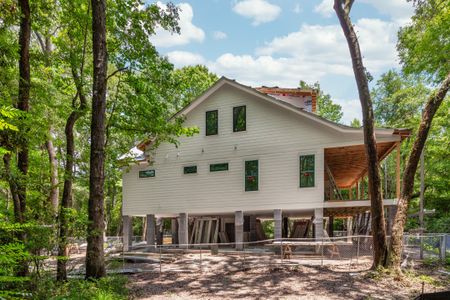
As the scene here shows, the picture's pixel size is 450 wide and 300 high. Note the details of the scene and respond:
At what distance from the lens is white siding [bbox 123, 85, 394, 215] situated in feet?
57.7

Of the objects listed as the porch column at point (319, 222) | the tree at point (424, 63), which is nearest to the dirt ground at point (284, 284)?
the tree at point (424, 63)

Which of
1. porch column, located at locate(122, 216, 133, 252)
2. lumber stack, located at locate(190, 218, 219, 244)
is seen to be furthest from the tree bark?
lumber stack, located at locate(190, 218, 219, 244)

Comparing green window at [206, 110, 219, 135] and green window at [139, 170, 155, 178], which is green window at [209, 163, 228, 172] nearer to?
green window at [206, 110, 219, 135]

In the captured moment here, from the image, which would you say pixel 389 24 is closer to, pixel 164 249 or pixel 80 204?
pixel 164 249

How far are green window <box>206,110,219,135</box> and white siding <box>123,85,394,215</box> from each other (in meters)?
0.24

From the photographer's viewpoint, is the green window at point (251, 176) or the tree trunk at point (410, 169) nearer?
the tree trunk at point (410, 169)

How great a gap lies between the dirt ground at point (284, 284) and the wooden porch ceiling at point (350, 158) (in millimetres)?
6750

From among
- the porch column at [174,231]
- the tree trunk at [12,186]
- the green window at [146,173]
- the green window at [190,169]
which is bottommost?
the porch column at [174,231]

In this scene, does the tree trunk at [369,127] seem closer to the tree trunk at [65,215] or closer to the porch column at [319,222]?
the porch column at [319,222]

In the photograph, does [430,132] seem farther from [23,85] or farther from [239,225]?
[23,85]

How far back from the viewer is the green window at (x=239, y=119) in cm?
1920

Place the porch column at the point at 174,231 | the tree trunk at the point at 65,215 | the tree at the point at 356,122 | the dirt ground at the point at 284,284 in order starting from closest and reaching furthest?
the tree trunk at the point at 65,215 < the dirt ground at the point at 284,284 < the porch column at the point at 174,231 < the tree at the point at 356,122

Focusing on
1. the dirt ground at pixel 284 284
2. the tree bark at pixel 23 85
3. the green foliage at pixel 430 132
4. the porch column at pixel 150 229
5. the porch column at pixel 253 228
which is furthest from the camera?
the green foliage at pixel 430 132

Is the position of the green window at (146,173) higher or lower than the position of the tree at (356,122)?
lower
